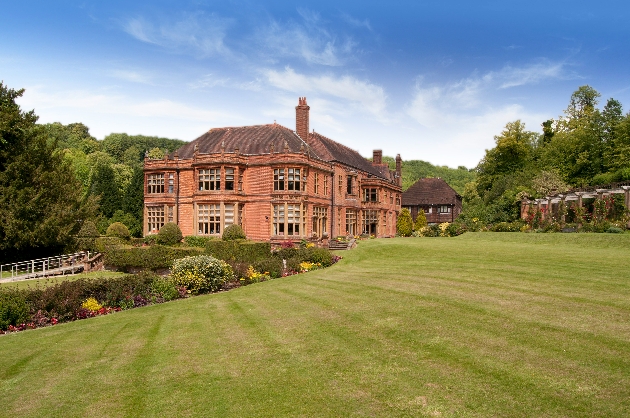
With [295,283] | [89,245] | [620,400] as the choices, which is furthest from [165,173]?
[620,400]

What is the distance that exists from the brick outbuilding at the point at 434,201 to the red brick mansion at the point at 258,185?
27257 mm

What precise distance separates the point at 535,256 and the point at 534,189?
31315 millimetres

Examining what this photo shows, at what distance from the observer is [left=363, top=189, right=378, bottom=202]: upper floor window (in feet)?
166

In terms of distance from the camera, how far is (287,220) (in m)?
36.9

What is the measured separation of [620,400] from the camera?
23.1ft

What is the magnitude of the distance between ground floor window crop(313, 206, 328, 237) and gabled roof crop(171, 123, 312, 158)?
557 cm

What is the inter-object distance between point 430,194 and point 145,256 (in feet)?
170

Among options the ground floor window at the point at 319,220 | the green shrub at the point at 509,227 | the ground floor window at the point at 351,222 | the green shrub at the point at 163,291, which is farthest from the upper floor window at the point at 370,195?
the green shrub at the point at 163,291

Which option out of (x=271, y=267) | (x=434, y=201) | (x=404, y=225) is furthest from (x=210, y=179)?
(x=434, y=201)

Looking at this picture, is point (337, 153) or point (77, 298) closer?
point (77, 298)

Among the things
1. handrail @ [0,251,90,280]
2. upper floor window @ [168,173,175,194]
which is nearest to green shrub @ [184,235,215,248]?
upper floor window @ [168,173,175,194]

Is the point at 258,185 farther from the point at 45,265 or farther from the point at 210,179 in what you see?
the point at 45,265

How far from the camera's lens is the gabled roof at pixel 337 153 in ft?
143

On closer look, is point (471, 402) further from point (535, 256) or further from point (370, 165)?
point (370, 165)
